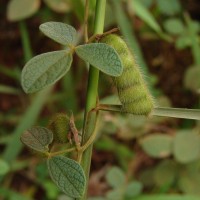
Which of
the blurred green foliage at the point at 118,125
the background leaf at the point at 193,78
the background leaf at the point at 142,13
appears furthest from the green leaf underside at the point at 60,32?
the background leaf at the point at 193,78

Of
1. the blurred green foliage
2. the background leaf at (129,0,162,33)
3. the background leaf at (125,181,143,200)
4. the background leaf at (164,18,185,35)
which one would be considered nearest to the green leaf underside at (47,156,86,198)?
the blurred green foliage

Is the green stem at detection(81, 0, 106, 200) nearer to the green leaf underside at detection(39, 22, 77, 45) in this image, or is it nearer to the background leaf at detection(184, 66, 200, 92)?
the green leaf underside at detection(39, 22, 77, 45)

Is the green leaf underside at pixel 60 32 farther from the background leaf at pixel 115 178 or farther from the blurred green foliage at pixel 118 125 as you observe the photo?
the background leaf at pixel 115 178

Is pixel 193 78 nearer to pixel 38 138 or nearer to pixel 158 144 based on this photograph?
pixel 158 144

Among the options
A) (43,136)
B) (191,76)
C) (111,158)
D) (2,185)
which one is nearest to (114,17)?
(191,76)

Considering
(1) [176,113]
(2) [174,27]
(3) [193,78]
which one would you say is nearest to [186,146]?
(3) [193,78]
